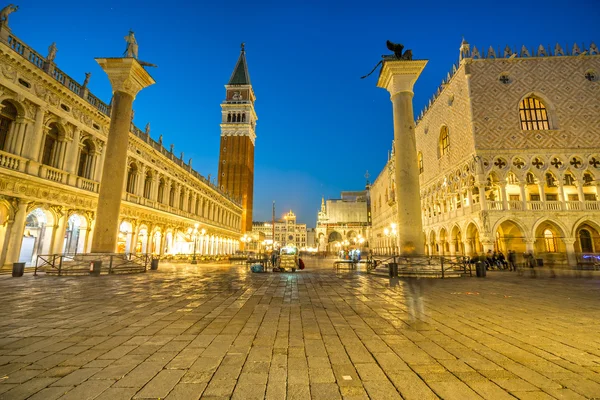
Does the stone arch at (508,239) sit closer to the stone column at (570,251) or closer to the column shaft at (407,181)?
the stone column at (570,251)

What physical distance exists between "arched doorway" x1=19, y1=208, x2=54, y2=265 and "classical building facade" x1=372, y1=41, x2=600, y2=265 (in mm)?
30361

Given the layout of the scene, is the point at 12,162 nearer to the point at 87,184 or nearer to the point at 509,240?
the point at 87,184

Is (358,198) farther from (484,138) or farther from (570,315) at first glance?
(570,315)

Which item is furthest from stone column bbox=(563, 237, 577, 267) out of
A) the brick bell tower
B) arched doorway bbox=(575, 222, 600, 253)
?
the brick bell tower


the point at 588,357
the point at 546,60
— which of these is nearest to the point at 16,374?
the point at 588,357

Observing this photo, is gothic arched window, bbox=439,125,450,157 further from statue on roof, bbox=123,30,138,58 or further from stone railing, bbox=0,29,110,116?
stone railing, bbox=0,29,110,116

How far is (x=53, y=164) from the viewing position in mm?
17266

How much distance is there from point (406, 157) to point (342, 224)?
6862 cm

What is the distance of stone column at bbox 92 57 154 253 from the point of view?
1308 cm

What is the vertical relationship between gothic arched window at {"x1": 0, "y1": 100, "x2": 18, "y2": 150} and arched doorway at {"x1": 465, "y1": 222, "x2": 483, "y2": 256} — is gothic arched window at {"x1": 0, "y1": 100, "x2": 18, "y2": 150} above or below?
above

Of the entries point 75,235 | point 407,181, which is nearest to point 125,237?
point 75,235

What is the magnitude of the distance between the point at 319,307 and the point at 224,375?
353 centimetres

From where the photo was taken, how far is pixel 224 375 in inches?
103

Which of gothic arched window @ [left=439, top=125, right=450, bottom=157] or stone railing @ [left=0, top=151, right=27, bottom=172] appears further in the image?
gothic arched window @ [left=439, top=125, right=450, bottom=157]
